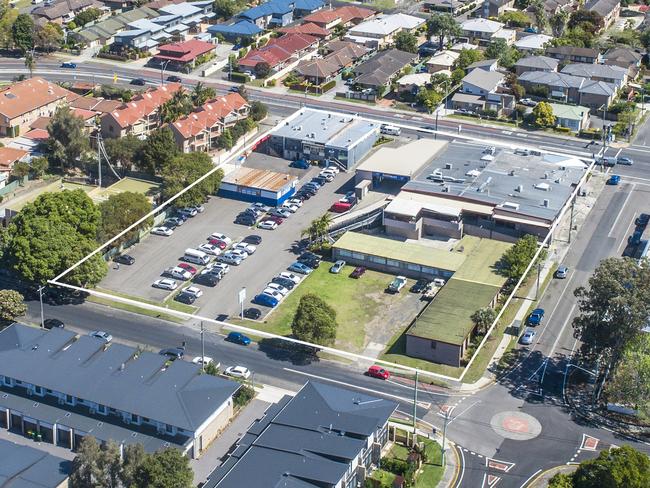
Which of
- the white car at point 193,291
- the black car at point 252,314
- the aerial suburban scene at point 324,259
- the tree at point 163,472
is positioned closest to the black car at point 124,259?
the aerial suburban scene at point 324,259

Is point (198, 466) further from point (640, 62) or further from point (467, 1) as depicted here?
point (467, 1)

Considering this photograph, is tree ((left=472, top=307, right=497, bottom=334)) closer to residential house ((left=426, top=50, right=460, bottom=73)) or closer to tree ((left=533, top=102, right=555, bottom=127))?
tree ((left=533, top=102, right=555, bottom=127))

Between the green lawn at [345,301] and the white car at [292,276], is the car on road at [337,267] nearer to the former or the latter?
the green lawn at [345,301]

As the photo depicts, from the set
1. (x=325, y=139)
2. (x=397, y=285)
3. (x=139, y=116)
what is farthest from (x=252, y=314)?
(x=139, y=116)

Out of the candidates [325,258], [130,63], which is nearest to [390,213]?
[325,258]

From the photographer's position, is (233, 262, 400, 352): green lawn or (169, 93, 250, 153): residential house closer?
(233, 262, 400, 352): green lawn

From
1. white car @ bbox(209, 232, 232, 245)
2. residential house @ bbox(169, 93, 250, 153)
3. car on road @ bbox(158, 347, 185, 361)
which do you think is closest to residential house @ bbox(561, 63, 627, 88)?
residential house @ bbox(169, 93, 250, 153)

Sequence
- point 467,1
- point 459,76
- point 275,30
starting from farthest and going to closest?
→ 1. point 467,1
2. point 275,30
3. point 459,76
